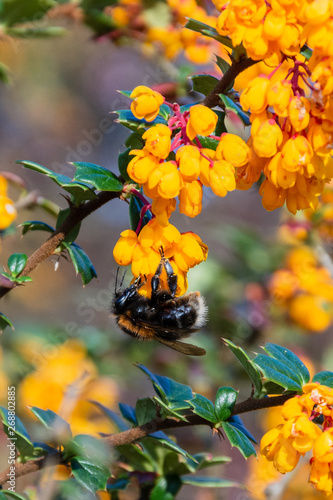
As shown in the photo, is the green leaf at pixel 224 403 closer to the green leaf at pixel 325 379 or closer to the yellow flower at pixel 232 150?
the green leaf at pixel 325 379

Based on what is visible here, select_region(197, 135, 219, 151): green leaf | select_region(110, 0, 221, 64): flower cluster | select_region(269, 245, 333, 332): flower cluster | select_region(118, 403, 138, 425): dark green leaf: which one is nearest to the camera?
select_region(197, 135, 219, 151): green leaf

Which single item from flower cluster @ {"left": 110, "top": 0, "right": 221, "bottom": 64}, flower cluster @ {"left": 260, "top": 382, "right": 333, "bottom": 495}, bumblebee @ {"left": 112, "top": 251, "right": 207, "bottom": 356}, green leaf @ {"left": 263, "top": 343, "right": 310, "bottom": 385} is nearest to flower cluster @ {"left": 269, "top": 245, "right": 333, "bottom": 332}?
flower cluster @ {"left": 110, "top": 0, "right": 221, "bottom": 64}

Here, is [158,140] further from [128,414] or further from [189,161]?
[128,414]

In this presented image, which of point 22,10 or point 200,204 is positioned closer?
point 200,204

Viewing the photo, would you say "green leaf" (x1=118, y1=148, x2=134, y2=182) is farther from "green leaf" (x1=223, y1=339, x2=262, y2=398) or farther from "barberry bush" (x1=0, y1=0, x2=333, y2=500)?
"green leaf" (x1=223, y1=339, x2=262, y2=398)

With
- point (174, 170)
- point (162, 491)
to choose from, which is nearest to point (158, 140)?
point (174, 170)

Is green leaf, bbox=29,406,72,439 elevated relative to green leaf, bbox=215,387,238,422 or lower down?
lower down
